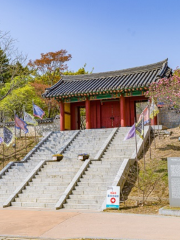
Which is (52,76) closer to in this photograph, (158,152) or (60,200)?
(158,152)

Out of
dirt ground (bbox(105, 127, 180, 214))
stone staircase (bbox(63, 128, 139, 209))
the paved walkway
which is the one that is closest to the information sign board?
dirt ground (bbox(105, 127, 180, 214))

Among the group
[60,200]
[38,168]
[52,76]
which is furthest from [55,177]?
[52,76]

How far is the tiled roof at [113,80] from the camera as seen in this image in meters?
21.7

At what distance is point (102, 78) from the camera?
25391 millimetres

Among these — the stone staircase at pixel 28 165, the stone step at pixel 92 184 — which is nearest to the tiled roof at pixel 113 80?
the stone staircase at pixel 28 165

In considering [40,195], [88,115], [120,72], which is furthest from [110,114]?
[40,195]

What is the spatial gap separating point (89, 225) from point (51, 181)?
235 inches

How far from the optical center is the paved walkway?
7.06 metres

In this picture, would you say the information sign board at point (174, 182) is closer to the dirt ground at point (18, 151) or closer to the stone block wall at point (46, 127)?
the dirt ground at point (18, 151)

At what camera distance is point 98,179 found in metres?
13.2

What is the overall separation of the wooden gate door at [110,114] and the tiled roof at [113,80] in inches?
76.7

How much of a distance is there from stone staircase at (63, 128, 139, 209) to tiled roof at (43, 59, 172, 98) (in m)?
5.93

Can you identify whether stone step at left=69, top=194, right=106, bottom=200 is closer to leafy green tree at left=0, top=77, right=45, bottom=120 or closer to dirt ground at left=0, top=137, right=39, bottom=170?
dirt ground at left=0, top=137, right=39, bottom=170

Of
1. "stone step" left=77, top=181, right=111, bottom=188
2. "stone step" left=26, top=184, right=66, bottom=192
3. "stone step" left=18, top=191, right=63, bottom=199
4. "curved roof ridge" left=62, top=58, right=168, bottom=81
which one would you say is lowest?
"stone step" left=18, top=191, right=63, bottom=199
